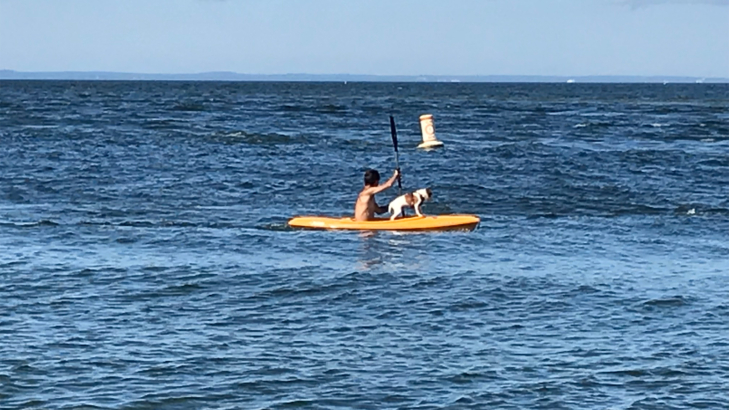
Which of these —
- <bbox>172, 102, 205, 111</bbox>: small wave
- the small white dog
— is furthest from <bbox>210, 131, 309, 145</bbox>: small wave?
<bbox>172, 102, 205, 111</bbox>: small wave

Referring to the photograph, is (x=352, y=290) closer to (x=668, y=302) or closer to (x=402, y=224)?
(x=668, y=302)

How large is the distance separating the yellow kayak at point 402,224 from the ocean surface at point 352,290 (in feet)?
1.00

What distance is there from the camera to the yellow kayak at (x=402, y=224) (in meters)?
21.1

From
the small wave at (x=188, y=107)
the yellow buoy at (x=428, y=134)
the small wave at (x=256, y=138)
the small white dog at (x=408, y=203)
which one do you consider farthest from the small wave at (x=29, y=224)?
the small wave at (x=188, y=107)

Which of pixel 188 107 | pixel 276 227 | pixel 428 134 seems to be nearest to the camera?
pixel 276 227

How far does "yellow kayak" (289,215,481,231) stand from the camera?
21078 millimetres

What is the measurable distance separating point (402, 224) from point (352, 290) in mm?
5454

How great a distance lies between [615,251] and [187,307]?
25.1ft

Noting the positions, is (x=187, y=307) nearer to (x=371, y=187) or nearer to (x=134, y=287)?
(x=134, y=287)

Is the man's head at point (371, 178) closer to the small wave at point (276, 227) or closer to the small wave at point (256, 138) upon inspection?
the small wave at point (276, 227)

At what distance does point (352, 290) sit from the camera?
51.6 feet

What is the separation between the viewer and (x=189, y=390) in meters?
11.0

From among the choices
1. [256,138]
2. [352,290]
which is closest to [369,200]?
[352,290]

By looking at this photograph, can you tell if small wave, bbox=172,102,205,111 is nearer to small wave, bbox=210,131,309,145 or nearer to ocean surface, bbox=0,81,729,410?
small wave, bbox=210,131,309,145
